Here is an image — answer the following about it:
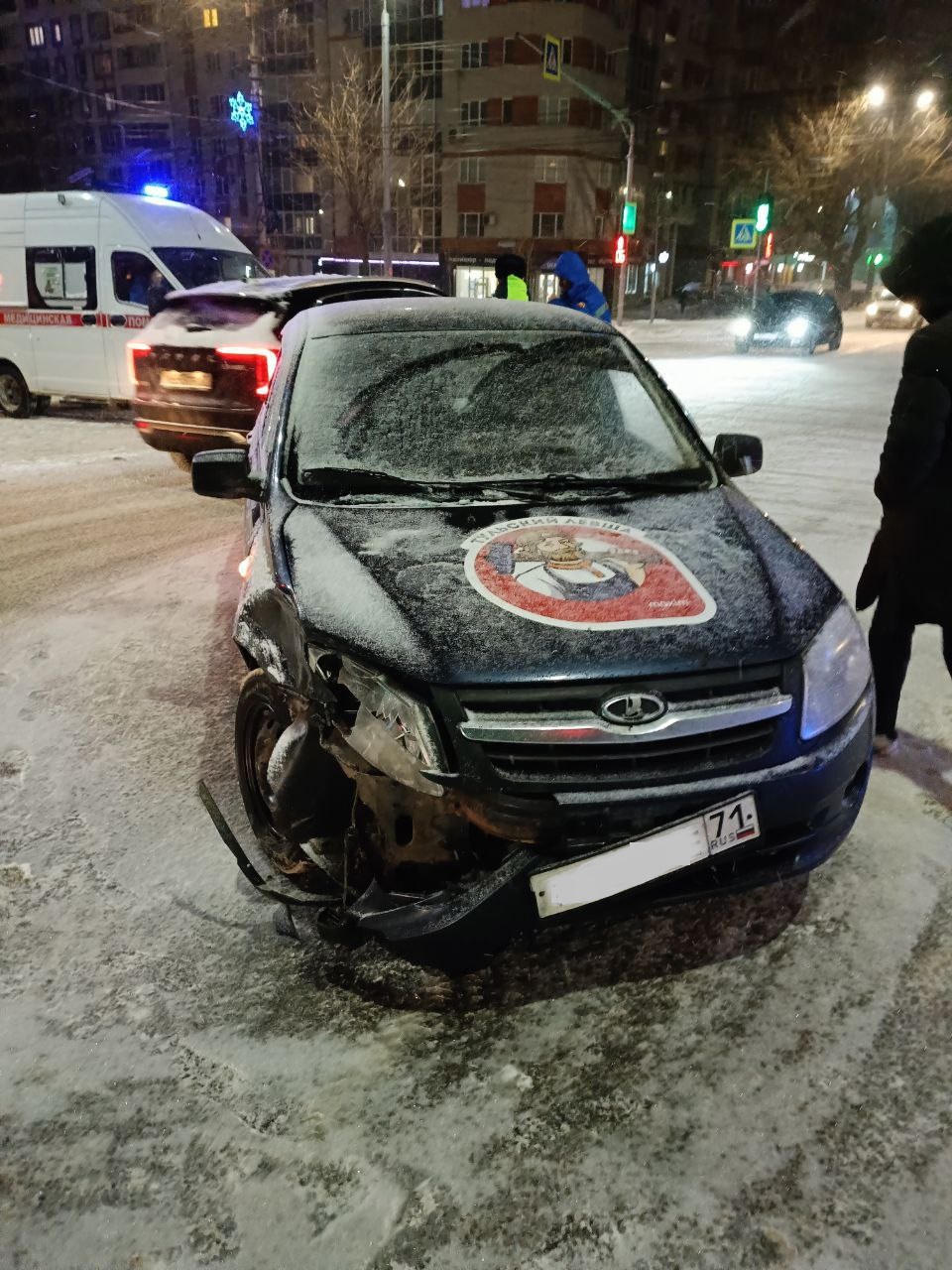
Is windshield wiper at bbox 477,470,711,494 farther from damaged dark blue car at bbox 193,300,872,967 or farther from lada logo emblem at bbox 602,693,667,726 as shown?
lada logo emblem at bbox 602,693,667,726

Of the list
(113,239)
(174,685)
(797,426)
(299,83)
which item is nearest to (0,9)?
(299,83)

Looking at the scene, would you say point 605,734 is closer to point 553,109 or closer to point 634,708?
point 634,708

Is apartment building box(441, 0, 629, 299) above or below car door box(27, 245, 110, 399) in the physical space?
above

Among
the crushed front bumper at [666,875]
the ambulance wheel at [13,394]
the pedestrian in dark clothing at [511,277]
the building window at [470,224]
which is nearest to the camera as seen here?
the crushed front bumper at [666,875]

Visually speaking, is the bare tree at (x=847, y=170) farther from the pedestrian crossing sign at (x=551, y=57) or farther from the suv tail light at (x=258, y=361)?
the suv tail light at (x=258, y=361)

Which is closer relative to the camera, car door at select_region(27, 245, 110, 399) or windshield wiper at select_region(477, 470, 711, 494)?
windshield wiper at select_region(477, 470, 711, 494)

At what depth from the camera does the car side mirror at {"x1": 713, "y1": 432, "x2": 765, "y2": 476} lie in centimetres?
355

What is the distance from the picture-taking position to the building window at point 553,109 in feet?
146

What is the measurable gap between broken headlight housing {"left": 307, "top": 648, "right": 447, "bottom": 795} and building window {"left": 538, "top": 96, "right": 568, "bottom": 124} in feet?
163

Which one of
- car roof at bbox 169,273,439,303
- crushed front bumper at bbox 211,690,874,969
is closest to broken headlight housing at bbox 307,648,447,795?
crushed front bumper at bbox 211,690,874,969

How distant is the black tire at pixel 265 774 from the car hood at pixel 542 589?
446 mm

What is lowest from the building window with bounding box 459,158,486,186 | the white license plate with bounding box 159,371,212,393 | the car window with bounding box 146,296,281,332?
the white license plate with bounding box 159,371,212,393

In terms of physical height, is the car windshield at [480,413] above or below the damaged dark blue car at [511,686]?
above

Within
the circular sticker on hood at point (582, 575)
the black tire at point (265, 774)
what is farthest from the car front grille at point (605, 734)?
the black tire at point (265, 774)
